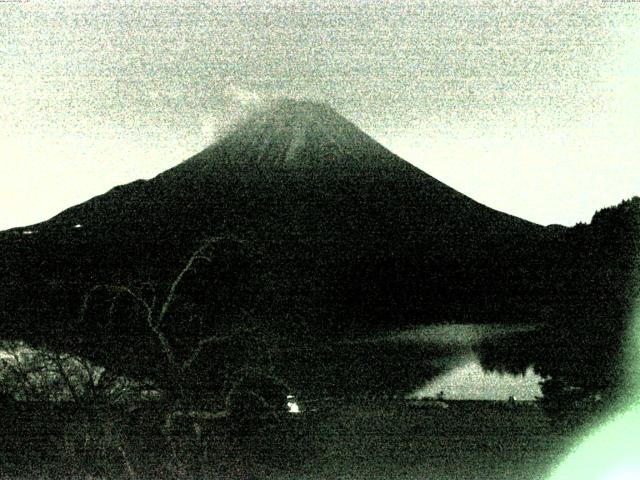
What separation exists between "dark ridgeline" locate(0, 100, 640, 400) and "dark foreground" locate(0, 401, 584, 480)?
0.53 metres

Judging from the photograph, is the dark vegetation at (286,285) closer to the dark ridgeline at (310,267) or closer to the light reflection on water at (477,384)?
the dark ridgeline at (310,267)

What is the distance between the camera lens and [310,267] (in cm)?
4169

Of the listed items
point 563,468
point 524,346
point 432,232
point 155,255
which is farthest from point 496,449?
point 432,232

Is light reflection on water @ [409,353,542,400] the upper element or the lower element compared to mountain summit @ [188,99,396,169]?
lower

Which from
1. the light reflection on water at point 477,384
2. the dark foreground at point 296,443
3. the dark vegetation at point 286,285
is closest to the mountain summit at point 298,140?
the dark vegetation at point 286,285

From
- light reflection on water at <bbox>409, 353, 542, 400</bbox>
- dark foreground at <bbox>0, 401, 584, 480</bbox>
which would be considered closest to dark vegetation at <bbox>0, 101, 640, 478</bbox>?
dark foreground at <bbox>0, 401, 584, 480</bbox>

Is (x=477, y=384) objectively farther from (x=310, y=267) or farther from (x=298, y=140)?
(x=298, y=140)

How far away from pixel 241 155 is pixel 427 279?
4190 centimetres

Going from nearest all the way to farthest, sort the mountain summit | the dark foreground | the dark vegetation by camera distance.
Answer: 1. the dark foreground
2. the dark vegetation
3. the mountain summit

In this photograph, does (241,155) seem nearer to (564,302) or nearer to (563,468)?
Answer: (564,302)

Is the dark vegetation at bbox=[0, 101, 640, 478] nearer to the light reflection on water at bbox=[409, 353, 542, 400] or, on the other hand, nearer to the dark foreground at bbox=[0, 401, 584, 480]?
the dark foreground at bbox=[0, 401, 584, 480]

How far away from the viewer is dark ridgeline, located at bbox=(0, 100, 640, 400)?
9.97m

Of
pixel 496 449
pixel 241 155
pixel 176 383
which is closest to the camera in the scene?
pixel 176 383

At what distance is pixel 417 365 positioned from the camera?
2592cm
